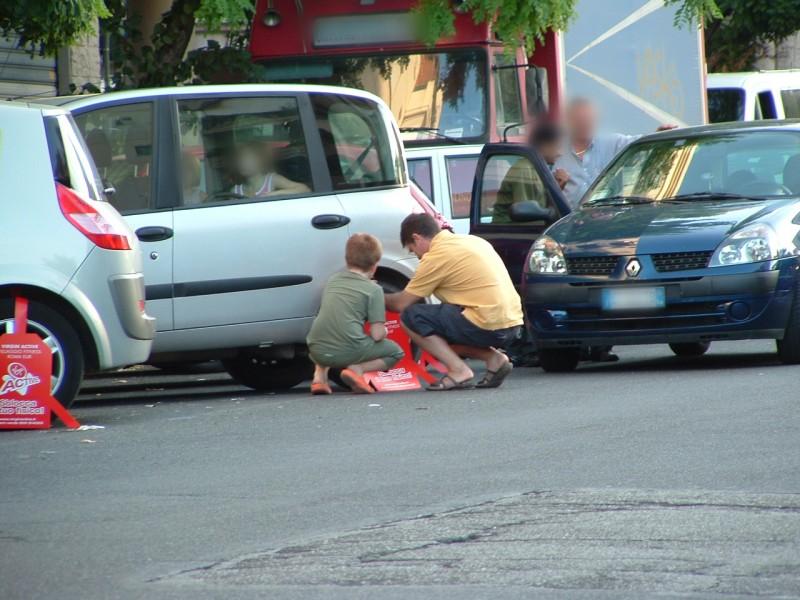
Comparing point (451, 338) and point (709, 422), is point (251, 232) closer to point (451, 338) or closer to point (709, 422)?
point (451, 338)

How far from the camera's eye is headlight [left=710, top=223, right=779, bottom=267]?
11.2 m

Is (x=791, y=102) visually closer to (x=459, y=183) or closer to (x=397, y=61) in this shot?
(x=397, y=61)

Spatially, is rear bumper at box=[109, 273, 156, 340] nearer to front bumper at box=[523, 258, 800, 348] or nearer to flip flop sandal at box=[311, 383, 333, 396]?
flip flop sandal at box=[311, 383, 333, 396]

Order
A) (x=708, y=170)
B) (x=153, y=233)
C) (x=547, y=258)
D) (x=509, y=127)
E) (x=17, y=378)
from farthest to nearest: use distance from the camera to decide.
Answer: (x=509, y=127), (x=708, y=170), (x=547, y=258), (x=153, y=233), (x=17, y=378)

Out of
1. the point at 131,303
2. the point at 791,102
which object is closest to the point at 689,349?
the point at 131,303

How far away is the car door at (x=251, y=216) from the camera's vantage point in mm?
10578

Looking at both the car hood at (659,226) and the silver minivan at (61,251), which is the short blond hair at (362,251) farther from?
the silver minivan at (61,251)

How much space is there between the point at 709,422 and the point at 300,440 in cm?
203

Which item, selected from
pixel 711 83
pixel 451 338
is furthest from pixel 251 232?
pixel 711 83

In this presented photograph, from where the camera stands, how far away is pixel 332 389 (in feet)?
38.4

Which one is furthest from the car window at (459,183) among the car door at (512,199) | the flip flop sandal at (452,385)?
the flip flop sandal at (452,385)

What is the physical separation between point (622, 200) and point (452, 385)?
7.34 ft

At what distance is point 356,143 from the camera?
11.4 meters

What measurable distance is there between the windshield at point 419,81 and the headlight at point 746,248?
5.50 m
